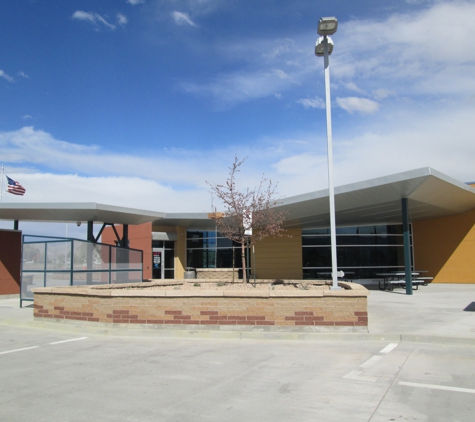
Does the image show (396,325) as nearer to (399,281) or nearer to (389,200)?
(389,200)

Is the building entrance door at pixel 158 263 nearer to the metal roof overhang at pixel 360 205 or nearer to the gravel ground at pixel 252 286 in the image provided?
the metal roof overhang at pixel 360 205

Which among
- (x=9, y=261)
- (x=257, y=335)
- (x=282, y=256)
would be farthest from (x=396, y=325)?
(x=282, y=256)

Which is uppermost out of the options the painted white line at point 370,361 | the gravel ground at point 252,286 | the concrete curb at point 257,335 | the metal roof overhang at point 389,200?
the metal roof overhang at point 389,200

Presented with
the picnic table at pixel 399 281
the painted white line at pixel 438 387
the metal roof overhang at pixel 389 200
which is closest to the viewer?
the painted white line at pixel 438 387

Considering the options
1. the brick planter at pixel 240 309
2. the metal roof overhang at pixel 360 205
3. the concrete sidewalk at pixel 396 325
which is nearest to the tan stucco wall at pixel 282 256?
the metal roof overhang at pixel 360 205

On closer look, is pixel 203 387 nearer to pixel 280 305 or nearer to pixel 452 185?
pixel 280 305

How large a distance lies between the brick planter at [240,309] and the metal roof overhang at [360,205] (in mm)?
7092

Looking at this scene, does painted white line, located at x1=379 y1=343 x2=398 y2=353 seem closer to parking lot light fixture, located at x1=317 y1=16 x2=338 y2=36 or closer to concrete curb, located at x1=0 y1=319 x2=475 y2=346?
concrete curb, located at x1=0 y1=319 x2=475 y2=346

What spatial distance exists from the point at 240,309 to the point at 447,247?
758 inches

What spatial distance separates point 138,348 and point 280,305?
308 cm

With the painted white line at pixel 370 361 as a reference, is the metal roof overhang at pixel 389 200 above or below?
above

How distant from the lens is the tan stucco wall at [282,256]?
94.6 feet

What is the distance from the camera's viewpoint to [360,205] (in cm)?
1998

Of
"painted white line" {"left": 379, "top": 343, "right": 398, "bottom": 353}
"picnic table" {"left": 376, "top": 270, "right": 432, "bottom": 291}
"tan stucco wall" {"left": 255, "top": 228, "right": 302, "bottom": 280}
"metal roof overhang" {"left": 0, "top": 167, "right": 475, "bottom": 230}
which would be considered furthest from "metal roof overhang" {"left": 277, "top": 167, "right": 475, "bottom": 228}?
"painted white line" {"left": 379, "top": 343, "right": 398, "bottom": 353}
